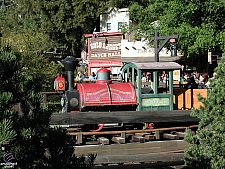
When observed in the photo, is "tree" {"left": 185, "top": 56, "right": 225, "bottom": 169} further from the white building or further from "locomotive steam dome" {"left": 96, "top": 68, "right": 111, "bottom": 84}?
the white building

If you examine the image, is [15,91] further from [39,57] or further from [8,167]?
[39,57]

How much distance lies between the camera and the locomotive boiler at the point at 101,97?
10656 millimetres

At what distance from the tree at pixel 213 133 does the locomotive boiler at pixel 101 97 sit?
545 cm

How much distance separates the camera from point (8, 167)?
3023 millimetres

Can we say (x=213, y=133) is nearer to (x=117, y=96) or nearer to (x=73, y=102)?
(x=117, y=96)

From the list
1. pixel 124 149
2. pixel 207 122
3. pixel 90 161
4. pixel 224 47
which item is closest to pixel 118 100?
pixel 124 149

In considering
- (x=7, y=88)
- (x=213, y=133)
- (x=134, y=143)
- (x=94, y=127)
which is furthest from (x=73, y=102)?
(x=7, y=88)

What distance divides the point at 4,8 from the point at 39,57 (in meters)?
38.4

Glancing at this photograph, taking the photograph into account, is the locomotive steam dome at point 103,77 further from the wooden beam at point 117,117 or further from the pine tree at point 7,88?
the pine tree at point 7,88

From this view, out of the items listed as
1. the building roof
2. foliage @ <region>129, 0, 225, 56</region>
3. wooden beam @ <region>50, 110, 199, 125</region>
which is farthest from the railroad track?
→ foliage @ <region>129, 0, 225, 56</region>

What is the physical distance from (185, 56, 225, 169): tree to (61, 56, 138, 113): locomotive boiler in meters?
5.45

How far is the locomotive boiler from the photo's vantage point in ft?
35.0

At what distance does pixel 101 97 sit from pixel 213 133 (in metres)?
5.62

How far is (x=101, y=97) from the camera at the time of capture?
35.0ft
